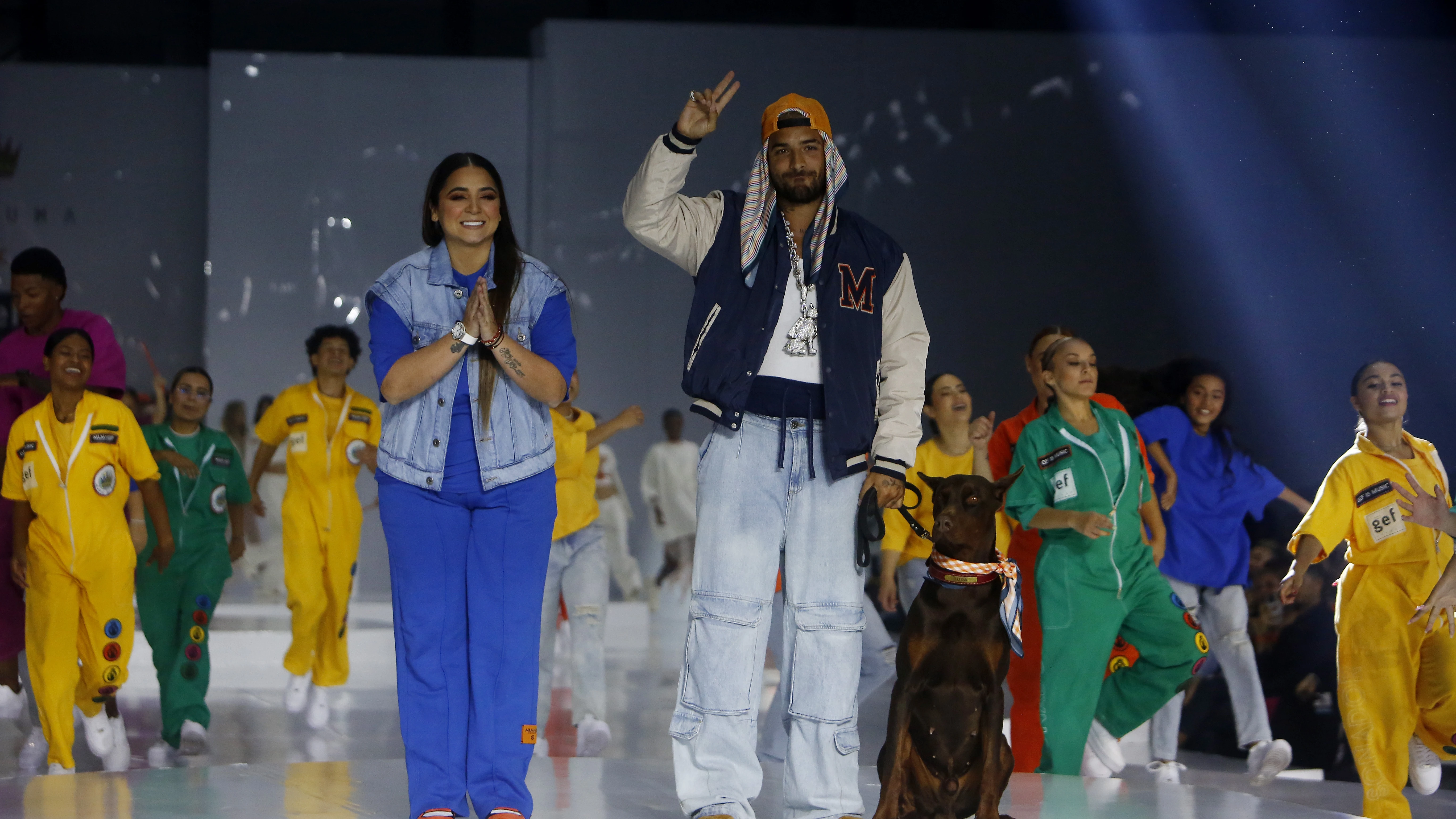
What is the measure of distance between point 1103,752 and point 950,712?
241cm

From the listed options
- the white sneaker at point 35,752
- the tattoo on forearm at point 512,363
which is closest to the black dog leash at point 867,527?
the tattoo on forearm at point 512,363

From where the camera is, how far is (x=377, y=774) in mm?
3814

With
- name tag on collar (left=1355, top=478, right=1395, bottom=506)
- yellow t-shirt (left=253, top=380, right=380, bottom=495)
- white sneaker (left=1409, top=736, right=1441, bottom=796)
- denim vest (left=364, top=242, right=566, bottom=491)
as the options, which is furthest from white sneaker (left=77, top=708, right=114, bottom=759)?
white sneaker (left=1409, top=736, right=1441, bottom=796)

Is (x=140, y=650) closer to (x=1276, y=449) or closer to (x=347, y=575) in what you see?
(x=347, y=575)

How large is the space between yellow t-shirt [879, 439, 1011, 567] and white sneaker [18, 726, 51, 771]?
3250 mm

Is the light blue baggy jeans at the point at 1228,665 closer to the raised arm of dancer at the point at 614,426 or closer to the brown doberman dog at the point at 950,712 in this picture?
the raised arm of dancer at the point at 614,426

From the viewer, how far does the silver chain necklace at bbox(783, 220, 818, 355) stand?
3.10 meters

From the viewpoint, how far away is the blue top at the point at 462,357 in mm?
3004

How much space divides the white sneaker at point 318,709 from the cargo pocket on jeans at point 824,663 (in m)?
3.61

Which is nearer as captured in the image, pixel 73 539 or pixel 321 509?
pixel 73 539

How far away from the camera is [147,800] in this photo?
3.43 metres

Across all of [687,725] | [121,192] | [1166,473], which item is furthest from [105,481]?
[121,192]

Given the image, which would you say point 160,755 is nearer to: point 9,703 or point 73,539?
point 9,703

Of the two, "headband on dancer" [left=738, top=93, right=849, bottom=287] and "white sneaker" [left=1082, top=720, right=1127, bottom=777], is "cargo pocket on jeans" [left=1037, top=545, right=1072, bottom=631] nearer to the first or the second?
"white sneaker" [left=1082, top=720, right=1127, bottom=777]
